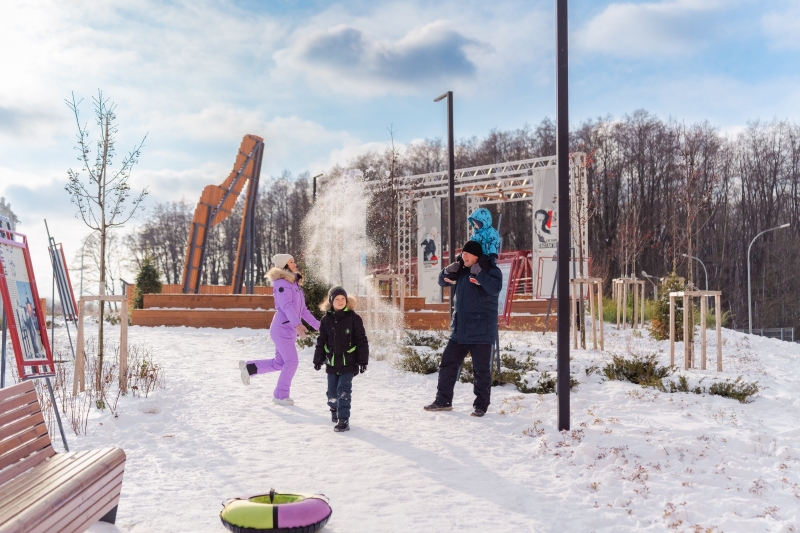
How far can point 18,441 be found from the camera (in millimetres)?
3564

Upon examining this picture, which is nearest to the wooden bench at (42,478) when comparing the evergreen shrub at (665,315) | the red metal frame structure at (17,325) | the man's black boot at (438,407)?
the red metal frame structure at (17,325)

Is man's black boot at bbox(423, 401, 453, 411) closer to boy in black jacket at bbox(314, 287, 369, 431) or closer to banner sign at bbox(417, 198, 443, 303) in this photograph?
boy in black jacket at bbox(314, 287, 369, 431)

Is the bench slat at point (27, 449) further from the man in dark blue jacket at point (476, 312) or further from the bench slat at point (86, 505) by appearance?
the man in dark blue jacket at point (476, 312)

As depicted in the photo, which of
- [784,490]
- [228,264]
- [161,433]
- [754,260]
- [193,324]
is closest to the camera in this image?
[784,490]

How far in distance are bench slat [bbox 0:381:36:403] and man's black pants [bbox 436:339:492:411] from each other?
406 cm

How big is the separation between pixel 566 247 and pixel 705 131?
40.8 m

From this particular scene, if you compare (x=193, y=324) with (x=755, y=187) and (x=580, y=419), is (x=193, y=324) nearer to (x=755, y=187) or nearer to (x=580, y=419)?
(x=580, y=419)

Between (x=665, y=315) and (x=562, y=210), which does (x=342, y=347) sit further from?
(x=665, y=315)

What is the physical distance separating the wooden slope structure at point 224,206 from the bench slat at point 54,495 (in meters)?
18.7

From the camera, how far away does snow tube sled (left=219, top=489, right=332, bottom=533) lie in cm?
368

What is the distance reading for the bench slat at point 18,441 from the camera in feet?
11.2

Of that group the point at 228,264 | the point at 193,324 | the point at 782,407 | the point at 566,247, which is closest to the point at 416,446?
the point at 566,247

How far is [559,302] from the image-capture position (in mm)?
5945

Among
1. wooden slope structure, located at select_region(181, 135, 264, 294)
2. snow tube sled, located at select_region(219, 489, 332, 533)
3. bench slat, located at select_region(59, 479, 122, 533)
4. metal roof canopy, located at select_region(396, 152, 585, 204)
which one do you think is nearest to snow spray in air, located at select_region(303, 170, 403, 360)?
metal roof canopy, located at select_region(396, 152, 585, 204)
